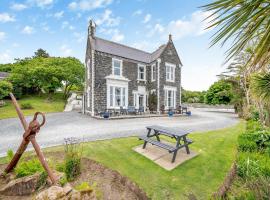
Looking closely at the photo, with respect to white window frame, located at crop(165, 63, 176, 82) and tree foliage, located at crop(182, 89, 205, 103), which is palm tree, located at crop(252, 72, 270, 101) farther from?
tree foliage, located at crop(182, 89, 205, 103)

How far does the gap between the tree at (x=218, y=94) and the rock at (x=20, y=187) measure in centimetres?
3499

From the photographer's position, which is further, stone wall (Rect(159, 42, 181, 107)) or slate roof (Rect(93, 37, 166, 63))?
stone wall (Rect(159, 42, 181, 107))

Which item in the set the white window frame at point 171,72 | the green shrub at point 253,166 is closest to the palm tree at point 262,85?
the green shrub at point 253,166

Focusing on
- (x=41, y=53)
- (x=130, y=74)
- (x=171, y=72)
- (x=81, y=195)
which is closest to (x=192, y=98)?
(x=171, y=72)

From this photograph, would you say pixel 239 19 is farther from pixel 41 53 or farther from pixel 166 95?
pixel 41 53

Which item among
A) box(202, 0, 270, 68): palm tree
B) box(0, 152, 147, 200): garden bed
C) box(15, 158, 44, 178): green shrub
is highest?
box(202, 0, 270, 68): palm tree

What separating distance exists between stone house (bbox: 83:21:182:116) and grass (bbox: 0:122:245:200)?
10292 mm

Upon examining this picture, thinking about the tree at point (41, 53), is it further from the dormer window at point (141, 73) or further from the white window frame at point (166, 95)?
the white window frame at point (166, 95)

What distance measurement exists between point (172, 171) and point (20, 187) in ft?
11.1

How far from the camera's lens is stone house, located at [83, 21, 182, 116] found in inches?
588

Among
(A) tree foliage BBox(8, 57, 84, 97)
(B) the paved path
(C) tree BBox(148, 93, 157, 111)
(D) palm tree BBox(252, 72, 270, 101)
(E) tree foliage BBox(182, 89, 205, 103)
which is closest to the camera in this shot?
(D) palm tree BBox(252, 72, 270, 101)

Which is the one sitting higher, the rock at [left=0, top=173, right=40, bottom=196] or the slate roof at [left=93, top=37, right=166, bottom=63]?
the slate roof at [left=93, top=37, right=166, bottom=63]

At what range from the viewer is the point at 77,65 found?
2806cm

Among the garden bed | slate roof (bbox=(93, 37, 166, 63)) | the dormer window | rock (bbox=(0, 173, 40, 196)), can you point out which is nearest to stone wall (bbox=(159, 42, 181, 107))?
slate roof (bbox=(93, 37, 166, 63))
